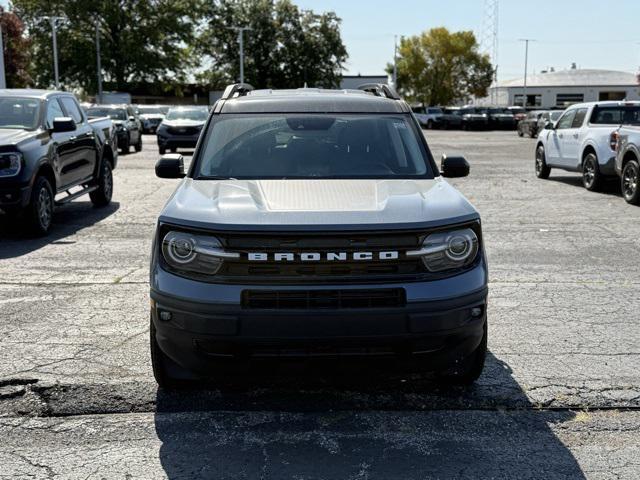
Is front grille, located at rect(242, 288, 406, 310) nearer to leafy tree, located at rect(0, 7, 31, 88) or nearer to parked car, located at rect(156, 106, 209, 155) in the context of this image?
parked car, located at rect(156, 106, 209, 155)

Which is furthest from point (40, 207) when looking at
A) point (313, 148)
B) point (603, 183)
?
point (603, 183)

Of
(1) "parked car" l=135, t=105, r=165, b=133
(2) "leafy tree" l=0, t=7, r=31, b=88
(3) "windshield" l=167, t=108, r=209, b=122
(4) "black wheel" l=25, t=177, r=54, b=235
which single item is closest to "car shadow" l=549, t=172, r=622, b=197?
(4) "black wheel" l=25, t=177, r=54, b=235

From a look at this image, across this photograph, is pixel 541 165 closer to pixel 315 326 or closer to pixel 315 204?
pixel 315 204

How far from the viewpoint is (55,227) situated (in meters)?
11.3

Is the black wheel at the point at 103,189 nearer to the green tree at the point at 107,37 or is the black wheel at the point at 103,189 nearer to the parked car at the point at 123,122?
the parked car at the point at 123,122

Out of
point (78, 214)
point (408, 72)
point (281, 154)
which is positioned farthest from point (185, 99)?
point (281, 154)

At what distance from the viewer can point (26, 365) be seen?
17.0 feet

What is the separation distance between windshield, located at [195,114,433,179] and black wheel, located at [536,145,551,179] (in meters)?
13.3

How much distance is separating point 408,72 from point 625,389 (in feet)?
285

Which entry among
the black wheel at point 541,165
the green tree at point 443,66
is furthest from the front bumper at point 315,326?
the green tree at point 443,66

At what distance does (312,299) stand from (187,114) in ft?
80.4

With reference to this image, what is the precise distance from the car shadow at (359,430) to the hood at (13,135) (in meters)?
6.17

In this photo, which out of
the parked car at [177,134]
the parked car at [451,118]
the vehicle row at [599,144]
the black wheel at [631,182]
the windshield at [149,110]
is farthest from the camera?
the parked car at [451,118]

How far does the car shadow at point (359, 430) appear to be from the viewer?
12.4 feet
